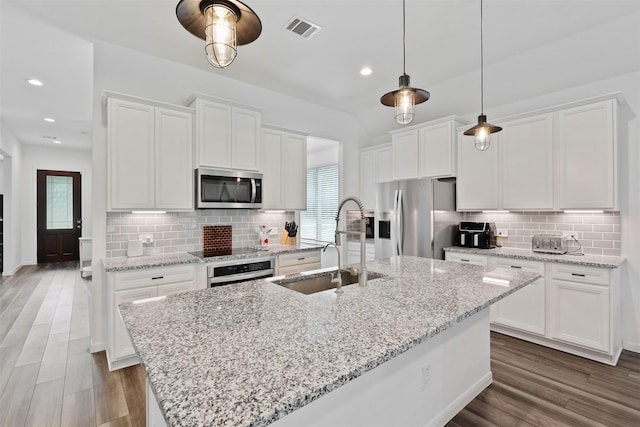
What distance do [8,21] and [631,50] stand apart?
5.78 meters

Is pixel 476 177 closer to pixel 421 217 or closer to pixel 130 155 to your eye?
pixel 421 217

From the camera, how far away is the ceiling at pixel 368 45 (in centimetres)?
263

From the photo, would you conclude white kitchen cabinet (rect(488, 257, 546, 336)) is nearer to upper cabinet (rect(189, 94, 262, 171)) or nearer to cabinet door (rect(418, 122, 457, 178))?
cabinet door (rect(418, 122, 457, 178))

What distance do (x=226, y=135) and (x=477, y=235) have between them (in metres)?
3.30

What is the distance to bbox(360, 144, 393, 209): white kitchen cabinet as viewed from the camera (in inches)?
199

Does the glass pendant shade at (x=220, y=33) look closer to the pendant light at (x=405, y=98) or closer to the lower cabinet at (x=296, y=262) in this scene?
the pendant light at (x=405, y=98)

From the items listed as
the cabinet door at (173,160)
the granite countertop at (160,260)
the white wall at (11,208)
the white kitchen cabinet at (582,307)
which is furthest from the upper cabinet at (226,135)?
the white wall at (11,208)

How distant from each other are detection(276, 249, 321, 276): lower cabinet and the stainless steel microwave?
72cm

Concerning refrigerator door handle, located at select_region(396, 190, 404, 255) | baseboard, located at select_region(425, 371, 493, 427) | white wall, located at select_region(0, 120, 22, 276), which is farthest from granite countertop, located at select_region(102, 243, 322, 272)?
white wall, located at select_region(0, 120, 22, 276)

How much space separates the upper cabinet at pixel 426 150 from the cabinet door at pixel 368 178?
1.98ft

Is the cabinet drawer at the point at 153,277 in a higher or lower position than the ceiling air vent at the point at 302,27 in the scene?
lower

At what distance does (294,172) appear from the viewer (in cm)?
429

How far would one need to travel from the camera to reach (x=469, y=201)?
4.01 meters

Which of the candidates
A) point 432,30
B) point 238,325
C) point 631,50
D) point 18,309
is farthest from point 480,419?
point 18,309
